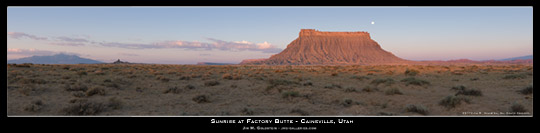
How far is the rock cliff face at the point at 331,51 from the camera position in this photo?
119000 millimetres

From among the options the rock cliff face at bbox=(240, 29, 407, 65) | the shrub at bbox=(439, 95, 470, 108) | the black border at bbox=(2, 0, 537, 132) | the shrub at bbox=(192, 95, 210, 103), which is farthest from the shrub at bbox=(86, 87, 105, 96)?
the rock cliff face at bbox=(240, 29, 407, 65)

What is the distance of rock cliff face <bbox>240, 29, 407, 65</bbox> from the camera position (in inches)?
4685

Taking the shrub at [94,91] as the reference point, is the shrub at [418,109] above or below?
below

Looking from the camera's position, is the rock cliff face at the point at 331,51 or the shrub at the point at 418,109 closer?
the shrub at the point at 418,109

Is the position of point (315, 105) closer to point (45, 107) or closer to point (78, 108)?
point (78, 108)

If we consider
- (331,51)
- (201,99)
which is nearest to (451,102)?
(201,99)

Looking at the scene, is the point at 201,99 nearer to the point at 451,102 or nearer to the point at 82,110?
the point at 82,110

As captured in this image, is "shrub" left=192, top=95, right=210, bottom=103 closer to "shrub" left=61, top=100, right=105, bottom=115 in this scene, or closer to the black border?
"shrub" left=61, top=100, right=105, bottom=115
